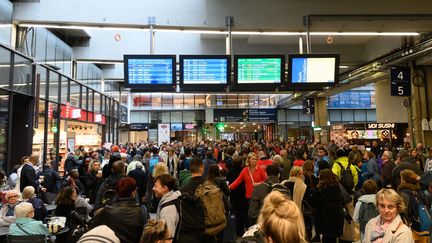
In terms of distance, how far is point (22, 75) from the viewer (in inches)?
381

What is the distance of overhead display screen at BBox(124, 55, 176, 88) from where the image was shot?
738 cm

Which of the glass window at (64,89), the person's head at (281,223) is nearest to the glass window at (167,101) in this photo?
the glass window at (64,89)

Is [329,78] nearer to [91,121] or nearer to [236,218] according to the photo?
[236,218]

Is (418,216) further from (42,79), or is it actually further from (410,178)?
(42,79)

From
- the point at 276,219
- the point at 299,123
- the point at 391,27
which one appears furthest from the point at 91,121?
the point at 299,123

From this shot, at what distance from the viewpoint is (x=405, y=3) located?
8.09 m

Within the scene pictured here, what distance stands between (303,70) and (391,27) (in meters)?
2.65

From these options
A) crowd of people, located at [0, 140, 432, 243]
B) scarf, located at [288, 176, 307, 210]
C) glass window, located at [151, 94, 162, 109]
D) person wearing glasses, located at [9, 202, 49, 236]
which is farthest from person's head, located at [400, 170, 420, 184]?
glass window, located at [151, 94, 162, 109]

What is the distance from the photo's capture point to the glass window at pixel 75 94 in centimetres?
1398

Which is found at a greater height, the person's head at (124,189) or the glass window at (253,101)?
the glass window at (253,101)

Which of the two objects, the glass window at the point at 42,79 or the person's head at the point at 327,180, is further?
the glass window at the point at 42,79

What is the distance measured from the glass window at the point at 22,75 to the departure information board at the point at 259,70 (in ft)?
21.3

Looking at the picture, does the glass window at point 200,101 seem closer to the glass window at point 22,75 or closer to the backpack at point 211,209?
the glass window at point 22,75

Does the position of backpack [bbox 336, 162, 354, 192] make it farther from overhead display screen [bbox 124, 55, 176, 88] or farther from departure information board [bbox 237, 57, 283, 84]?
overhead display screen [bbox 124, 55, 176, 88]
